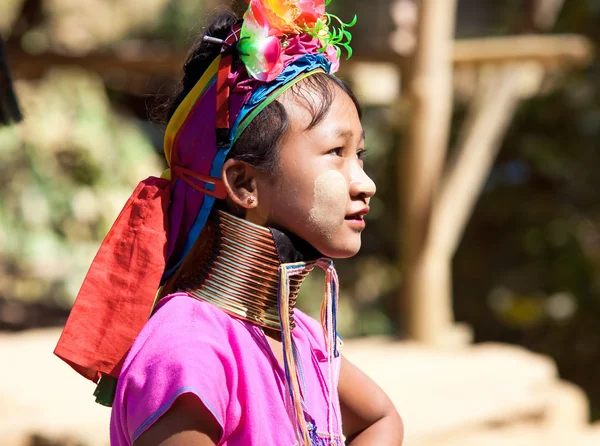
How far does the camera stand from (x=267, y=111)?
1601mm

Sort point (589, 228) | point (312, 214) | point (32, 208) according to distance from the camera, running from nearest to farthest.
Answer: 1. point (312, 214)
2. point (32, 208)
3. point (589, 228)

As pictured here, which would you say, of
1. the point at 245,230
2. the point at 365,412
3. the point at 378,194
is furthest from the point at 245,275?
the point at 378,194

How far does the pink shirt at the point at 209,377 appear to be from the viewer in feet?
4.64

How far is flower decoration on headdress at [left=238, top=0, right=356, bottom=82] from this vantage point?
5.19ft

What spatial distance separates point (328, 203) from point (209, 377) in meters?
0.38

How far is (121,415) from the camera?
1.48 meters

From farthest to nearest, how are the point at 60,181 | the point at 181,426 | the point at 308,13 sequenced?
the point at 60,181 < the point at 308,13 < the point at 181,426

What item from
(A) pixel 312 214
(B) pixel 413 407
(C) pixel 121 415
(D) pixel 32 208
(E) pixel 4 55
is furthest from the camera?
(D) pixel 32 208

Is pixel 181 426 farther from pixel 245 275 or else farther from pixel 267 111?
pixel 267 111

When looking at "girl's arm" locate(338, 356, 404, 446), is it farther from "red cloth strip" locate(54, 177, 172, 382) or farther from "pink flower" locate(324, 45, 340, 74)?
"pink flower" locate(324, 45, 340, 74)

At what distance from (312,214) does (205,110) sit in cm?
27

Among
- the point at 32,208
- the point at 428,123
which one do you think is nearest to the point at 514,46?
the point at 428,123

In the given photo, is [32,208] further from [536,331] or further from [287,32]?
[287,32]

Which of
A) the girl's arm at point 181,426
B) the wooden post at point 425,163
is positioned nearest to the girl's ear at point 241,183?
the girl's arm at point 181,426
